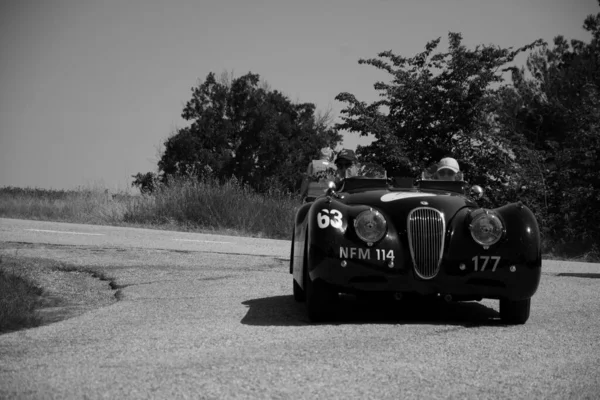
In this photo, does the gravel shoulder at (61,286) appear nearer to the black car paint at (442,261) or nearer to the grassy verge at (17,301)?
the grassy verge at (17,301)

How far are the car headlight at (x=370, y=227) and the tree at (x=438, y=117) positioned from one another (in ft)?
42.0

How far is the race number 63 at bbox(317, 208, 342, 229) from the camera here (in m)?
6.00

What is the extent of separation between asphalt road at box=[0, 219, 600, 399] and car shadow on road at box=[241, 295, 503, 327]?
0.02m

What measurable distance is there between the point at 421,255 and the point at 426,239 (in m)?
0.14

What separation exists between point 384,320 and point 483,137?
1378 centimetres

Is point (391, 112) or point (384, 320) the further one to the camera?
point (391, 112)

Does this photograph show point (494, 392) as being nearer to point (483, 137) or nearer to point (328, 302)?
point (328, 302)

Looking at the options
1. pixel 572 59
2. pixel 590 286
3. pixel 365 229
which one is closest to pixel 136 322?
pixel 365 229

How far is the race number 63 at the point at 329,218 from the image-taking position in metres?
6.00

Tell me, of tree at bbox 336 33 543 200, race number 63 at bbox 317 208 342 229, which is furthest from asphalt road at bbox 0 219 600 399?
tree at bbox 336 33 543 200

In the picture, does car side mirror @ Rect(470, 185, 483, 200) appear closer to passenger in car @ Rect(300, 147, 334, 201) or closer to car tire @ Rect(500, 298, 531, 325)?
car tire @ Rect(500, 298, 531, 325)

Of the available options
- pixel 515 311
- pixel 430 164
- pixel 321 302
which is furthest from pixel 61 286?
pixel 430 164

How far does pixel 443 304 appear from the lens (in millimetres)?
7445

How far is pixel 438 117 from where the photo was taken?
1998 cm
